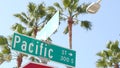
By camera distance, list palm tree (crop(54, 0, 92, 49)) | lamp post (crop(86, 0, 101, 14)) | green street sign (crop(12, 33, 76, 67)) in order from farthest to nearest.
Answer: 1. palm tree (crop(54, 0, 92, 49))
2. lamp post (crop(86, 0, 101, 14))
3. green street sign (crop(12, 33, 76, 67))

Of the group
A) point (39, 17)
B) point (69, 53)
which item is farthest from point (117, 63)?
point (69, 53)

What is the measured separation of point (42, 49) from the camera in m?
5.43

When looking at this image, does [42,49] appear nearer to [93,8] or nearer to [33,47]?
[33,47]

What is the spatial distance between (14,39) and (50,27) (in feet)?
2.15

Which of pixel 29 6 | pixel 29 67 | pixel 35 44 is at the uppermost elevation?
pixel 29 6

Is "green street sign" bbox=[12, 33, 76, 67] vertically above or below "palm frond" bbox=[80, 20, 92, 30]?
below

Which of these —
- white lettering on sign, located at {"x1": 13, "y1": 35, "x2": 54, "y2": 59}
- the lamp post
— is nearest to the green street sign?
white lettering on sign, located at {"x1": 13, "y1": 35, "x2": 54, "y2": 59}

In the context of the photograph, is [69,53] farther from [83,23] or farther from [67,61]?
[83,23]

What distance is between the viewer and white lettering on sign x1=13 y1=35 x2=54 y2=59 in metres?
5.40

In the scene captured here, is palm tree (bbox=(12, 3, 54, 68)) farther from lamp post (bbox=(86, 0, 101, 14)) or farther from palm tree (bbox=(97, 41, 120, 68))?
lamp post (bbox=(86, 0, 101, 14))

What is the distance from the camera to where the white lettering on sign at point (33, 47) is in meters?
5.40

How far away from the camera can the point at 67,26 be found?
84.9 feet

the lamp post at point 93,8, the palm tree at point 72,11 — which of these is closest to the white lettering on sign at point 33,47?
the lamp post at point 93,8

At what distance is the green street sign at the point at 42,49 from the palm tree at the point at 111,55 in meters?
23.5
